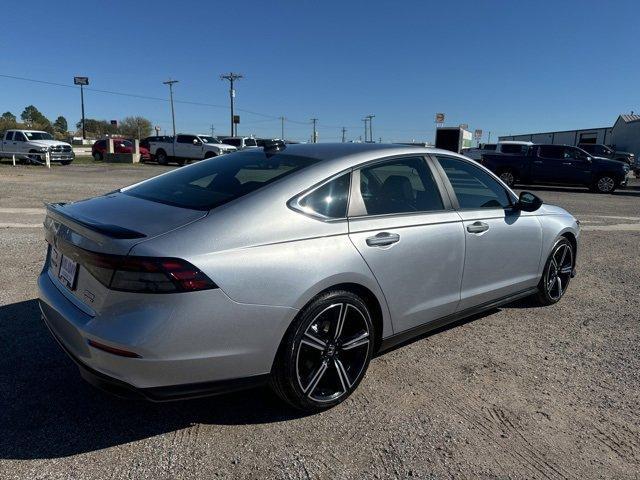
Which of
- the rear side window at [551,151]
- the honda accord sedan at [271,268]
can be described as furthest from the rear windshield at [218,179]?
the rear side window at [551,151]

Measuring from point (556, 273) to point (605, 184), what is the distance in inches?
679

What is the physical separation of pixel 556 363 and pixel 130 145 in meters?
35.8

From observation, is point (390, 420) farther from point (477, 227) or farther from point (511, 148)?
point (511, 148)

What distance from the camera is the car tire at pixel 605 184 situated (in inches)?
755

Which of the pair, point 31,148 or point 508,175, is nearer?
point 508,175

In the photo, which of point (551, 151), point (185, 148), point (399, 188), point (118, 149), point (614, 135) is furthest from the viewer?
Answer: point (614, 135)

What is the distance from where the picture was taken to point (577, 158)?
63.5 ft

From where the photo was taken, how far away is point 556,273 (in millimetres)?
4766

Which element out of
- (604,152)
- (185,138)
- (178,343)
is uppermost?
(185,138)

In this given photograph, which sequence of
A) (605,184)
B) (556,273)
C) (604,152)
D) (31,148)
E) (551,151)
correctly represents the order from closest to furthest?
(556,273), (605,184), (551,151), (604,152), (31,148)

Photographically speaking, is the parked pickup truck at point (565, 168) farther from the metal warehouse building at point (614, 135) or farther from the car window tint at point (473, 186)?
the metal warehouse building at point (614, 135)

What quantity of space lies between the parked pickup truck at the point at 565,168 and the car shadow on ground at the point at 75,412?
61.1ft

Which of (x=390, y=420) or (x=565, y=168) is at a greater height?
(x=565, y=168)

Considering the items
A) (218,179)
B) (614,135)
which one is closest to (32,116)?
(614,135)
